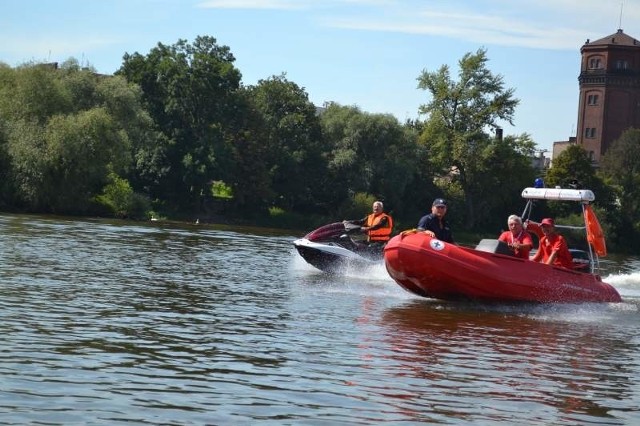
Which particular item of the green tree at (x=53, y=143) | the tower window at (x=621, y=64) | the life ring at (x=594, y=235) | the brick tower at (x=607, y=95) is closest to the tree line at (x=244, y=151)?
the green tree at (x=53, y=143)

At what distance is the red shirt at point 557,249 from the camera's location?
19219mm

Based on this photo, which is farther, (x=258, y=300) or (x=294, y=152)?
(x=294, y=152)

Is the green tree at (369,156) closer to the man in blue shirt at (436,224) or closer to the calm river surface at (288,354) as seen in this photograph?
the calm river surface at (288,354)

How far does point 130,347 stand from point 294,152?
61.2 m

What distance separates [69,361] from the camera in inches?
411

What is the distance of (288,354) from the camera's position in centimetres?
1178

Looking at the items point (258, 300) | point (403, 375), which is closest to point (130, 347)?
point (403, 375)

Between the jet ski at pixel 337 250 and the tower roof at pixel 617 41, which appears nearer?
the jet ski at pixel 337 250

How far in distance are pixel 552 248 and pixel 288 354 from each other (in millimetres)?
8672

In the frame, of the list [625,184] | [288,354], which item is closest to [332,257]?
[288,354]

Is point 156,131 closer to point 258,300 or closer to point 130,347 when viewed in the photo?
point 258,300

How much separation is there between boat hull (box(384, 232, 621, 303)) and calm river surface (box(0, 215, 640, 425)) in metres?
0.29

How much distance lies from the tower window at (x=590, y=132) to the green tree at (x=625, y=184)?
16.4 feet

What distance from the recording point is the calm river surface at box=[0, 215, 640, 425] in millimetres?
9125
